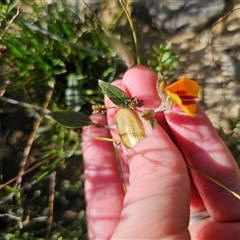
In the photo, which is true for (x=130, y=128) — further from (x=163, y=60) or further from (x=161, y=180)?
(x=163, y=60)

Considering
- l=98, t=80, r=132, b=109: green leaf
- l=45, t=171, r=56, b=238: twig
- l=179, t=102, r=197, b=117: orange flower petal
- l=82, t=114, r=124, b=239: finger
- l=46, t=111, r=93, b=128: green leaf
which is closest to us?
l=179, t=102, r=197, b=117: orange flower petal

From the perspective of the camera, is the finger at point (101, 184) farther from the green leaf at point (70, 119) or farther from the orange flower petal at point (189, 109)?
the orange flower petal at point (189, 109)

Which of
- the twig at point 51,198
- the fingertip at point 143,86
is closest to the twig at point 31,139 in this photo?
the twig at point 51,198

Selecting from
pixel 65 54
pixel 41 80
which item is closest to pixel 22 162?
pixel 41 80

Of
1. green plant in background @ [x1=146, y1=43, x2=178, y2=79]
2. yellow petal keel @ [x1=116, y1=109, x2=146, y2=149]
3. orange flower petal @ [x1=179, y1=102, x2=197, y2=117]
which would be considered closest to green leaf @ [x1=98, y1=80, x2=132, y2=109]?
yellow petal keel @ [x1=116, y1=109, x2=146, y2=149]

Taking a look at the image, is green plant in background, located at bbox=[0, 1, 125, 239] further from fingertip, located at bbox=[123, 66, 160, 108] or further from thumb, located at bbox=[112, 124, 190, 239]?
thumb, located at bbox=[112, 124, 190, 239]

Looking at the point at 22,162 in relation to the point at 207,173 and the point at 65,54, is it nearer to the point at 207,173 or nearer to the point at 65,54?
the point at 65,54
